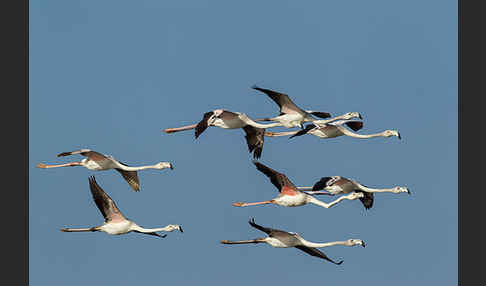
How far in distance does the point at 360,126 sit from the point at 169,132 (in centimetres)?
797

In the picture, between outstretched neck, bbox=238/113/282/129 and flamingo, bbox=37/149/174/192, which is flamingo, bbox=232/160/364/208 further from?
flamingo, bbox=37/149/174/192

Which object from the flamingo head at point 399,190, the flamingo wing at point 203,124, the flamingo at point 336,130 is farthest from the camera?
the flamingo head at point 399,190

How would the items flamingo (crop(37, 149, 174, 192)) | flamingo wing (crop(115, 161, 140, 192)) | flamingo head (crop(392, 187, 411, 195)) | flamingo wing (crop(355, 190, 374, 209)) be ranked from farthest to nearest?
flamingo wing (crop(355, 190, 374, 209))
flamingo wing (crop(115, 161, 140, 192))
flamingo head (crop(392, 187, 411, 195))
flamingo (crop(37, 149, 174, 192))

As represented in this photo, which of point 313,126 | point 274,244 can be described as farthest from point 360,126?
point 274,244

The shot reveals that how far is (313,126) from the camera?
60.4 m

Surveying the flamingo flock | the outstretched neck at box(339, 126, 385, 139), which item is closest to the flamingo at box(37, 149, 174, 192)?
the flamingo flock

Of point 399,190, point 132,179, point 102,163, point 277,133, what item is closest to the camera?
point 102,163

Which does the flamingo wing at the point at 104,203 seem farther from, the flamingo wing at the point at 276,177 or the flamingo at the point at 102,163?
the flamingo wing at the point at 276,177

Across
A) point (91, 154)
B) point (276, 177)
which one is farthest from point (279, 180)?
point (91, 154)

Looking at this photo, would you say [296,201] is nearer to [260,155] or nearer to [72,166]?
[260,155]

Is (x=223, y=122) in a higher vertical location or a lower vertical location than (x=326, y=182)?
higher

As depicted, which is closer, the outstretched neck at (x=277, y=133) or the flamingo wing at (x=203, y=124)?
the flamingo wing at (x=203, y=124)

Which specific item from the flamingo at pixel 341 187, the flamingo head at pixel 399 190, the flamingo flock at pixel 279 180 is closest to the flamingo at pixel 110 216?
the flamingo flock at pixel 279 180

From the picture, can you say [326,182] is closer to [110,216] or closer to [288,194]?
[288,194]
